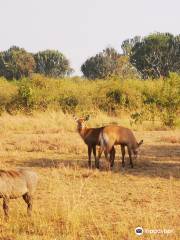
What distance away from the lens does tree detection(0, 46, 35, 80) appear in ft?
193

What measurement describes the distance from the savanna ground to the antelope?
255 mm

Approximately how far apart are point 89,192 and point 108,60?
51.4 meters

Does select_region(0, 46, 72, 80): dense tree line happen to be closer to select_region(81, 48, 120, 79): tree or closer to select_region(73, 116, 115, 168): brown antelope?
select_region(81, 48, 120, 79): tree

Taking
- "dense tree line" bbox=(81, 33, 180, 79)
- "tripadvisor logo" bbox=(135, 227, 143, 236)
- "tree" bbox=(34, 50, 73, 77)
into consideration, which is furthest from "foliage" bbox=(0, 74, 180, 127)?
"tree" bbox=(34, 50, 73, 77)

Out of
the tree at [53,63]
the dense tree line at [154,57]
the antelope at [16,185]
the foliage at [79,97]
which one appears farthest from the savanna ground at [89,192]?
the tree at [53,63]

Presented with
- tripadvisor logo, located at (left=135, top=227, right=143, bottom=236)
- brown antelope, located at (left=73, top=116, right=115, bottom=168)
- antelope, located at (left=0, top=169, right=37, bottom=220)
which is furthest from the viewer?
brown antelope, located at (left=73, top=116, right=115, bottom=168)

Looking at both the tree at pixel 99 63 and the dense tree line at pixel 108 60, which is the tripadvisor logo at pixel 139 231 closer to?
the dense tree line at pixel 108 60

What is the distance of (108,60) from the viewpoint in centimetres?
5981

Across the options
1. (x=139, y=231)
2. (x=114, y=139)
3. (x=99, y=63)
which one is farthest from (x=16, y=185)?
(x=99, y=63)

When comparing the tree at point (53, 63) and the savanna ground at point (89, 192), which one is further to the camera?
the tree at point (53, 63)

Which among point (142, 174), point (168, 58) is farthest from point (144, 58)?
point (142, 174)

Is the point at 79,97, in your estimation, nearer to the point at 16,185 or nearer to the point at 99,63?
the point at 16,185

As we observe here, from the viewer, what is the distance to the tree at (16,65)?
5877cm

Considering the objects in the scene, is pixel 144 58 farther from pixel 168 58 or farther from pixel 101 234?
pixel 101 234
